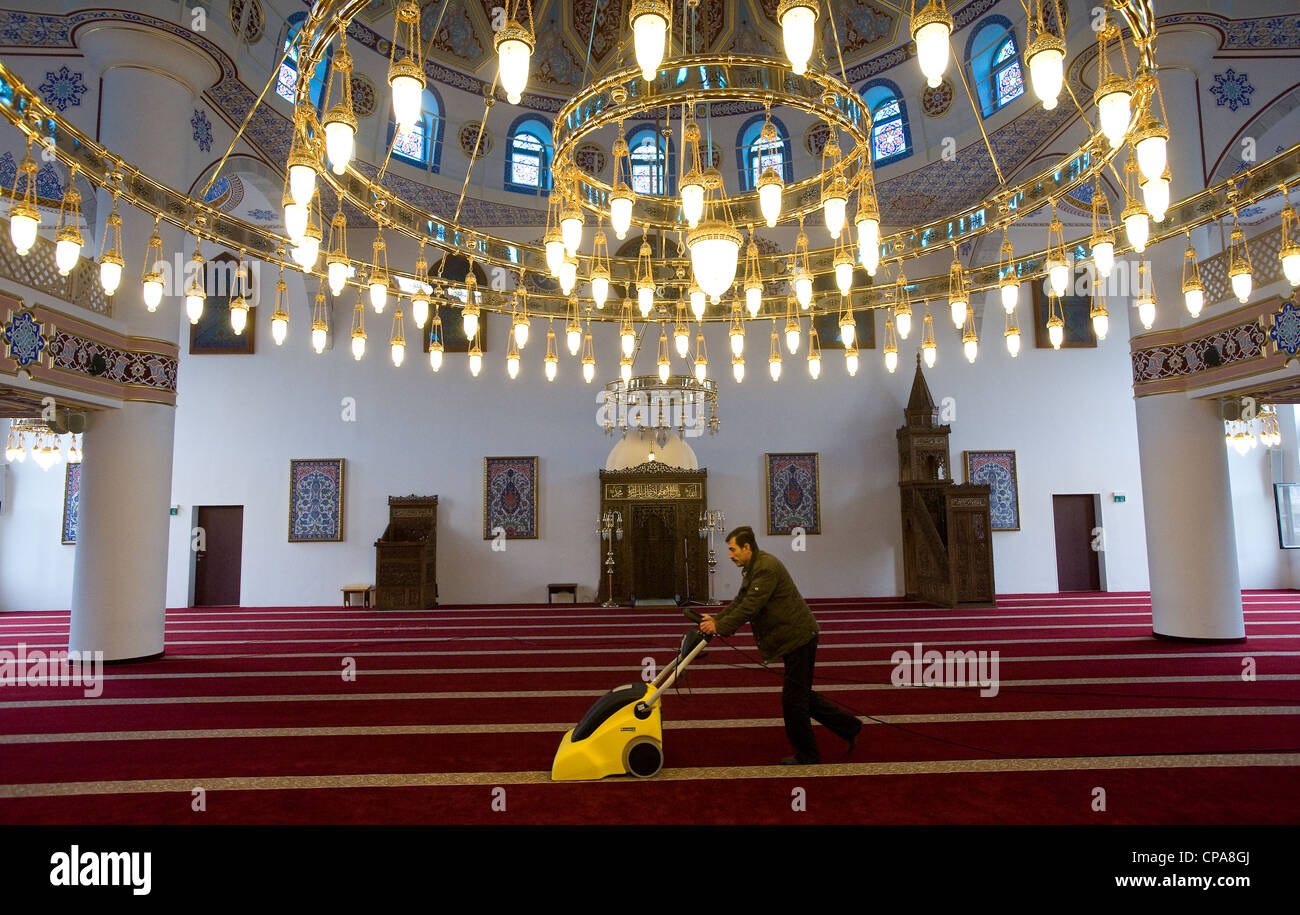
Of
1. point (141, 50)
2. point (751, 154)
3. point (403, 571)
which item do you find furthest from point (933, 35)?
point (403, 571)

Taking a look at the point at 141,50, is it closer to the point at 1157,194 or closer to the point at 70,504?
the point at 70,504

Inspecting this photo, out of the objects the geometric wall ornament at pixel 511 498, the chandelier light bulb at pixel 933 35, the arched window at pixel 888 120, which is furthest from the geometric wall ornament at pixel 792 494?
the chandelier light bulb at pixel 933 35

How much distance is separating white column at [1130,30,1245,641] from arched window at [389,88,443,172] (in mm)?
7459

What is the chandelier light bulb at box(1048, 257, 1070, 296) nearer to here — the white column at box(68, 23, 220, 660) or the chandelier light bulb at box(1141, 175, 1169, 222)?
the chandelier light bulb at box(1141, 175, 1169, 222)

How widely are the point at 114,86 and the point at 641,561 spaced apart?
22.6 feet

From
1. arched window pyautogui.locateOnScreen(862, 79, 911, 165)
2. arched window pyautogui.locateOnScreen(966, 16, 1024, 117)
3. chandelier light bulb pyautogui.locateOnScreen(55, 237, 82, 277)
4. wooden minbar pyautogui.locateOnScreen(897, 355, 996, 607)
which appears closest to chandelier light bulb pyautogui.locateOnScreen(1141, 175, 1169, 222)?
chandelier light bulb pyautogui.locateOnScreen(55, 237, 82, 277)

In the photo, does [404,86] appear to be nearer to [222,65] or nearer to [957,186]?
[222,65]

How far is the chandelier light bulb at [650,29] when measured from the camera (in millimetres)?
Answer: 2307

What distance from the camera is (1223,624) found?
19.0 feet

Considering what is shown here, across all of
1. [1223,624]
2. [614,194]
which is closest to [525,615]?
[614,194]

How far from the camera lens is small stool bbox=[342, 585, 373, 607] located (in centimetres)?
Answer: 916

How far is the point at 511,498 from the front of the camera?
9680 millimetres

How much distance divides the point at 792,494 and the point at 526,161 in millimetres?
5577

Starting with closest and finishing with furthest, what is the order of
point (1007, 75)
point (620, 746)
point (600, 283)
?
point (620, 746) < point (600, 283) < point (1007, 75)
